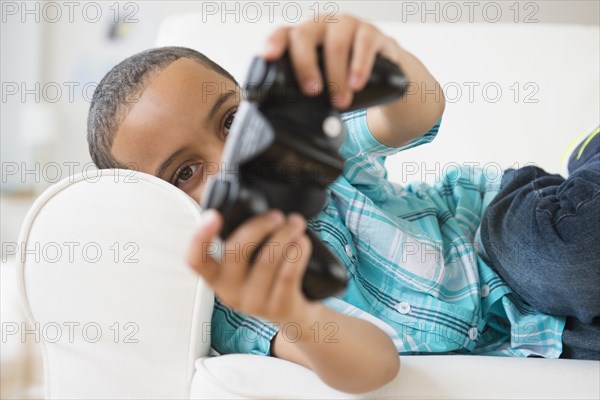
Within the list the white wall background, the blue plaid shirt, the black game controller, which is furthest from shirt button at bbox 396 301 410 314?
the white wall background

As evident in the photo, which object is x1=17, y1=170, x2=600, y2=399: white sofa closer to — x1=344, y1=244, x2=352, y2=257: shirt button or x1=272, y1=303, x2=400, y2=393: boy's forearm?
x1=272, y1=303, x2=400, y2=393: boy's forearm

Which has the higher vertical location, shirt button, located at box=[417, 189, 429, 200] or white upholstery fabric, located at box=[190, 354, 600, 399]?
shirt button, located at box=[417, 189, 429, 200]

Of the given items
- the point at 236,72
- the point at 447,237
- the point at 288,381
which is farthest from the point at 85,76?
the point at 288,381

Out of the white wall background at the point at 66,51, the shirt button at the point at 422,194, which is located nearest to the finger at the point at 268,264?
the shirt button at the point at 422,194

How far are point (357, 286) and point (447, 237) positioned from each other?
16cm

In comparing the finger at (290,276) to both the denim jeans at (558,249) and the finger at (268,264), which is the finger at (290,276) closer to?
the finger at (268,264)

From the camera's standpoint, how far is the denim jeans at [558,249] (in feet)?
2.28

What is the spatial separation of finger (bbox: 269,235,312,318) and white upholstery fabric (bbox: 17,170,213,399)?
0.71 ft

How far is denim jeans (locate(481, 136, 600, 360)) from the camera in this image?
70 centimetres

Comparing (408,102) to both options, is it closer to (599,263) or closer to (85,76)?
(599,263)

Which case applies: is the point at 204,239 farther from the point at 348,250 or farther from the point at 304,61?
the point at 348,250

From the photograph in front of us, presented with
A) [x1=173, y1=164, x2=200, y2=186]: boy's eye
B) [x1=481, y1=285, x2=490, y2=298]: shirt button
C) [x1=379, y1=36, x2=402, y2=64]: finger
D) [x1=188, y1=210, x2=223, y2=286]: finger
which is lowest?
[x1=481, y1=285, x2=490, y2=298]: shirt button

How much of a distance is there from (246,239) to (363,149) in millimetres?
392

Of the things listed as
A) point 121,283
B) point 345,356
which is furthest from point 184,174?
point 345,356
